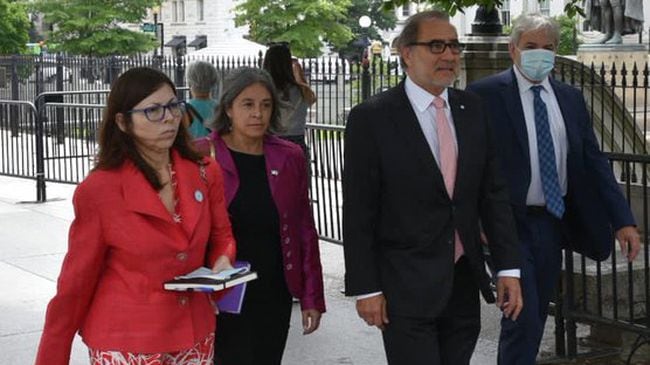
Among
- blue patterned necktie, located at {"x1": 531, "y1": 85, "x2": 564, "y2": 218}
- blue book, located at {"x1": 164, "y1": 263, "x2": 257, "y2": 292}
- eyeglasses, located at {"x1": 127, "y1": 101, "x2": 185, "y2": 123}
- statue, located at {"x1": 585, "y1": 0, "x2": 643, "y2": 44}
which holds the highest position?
statue, located at {"x1": 585, "y1": 0, "x2": 643, "y2": 44}

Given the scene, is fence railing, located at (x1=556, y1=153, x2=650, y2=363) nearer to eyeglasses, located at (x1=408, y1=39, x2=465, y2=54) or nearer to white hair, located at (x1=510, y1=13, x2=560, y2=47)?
white hair, located at (x1=510, y1=13, x2=560, y2=47)

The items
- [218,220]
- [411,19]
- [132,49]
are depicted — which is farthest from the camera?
[132,49]

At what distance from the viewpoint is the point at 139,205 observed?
3.97 meters

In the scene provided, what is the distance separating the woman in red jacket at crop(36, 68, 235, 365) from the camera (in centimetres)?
395

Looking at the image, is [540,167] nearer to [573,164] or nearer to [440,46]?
[573,164]

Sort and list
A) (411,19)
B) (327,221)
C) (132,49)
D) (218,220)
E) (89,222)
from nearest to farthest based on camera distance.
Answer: (89,222) < (218,220) < (411,19) < (327,221) < (132,49)

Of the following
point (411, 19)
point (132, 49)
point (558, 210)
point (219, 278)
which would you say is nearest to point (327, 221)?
point (558, 210)

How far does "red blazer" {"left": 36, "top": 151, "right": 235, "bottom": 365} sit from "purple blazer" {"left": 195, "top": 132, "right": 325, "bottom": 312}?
0.94 m

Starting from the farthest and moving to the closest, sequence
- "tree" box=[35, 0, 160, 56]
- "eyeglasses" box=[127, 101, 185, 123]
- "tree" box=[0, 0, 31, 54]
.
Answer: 1. "tree" box=[35, 0, 160, 56]
2. "tree" box=[0, 0, 31, 54]
3. "eyeglasses" box=[127, 101, 185, 123]

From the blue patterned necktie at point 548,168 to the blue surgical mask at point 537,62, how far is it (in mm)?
206

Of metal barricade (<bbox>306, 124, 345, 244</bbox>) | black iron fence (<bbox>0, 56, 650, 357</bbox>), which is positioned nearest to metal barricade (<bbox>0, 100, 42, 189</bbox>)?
black iron fence (<bbox>0, 56, 650, 357</bbox>)

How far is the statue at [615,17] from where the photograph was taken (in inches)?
892

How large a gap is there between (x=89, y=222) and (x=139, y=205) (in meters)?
0.17

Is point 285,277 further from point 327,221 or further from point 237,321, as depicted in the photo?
point 327,221
